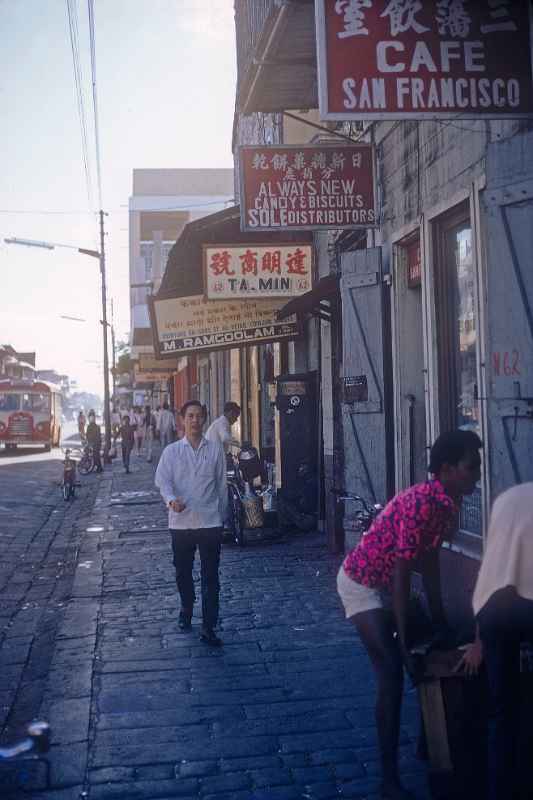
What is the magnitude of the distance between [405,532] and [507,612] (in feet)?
1.91

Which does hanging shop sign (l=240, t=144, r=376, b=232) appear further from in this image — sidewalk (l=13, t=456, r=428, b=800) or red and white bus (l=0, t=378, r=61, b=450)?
red and white bus (l=0, t=378, r=61, b=450)

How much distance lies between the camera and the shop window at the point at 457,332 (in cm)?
732

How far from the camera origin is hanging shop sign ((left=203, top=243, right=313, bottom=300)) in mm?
12570

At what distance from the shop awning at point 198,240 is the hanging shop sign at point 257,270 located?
216 mm

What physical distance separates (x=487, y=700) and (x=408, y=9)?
4200mm

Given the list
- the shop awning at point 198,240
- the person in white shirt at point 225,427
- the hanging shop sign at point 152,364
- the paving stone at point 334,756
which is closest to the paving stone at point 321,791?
the paving stone at point 334,756

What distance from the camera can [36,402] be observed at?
136ft

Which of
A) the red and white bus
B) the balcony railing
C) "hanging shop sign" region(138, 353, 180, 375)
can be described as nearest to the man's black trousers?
the balcony railing

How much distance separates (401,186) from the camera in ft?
28.6

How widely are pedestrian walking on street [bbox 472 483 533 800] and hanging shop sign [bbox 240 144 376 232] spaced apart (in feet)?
19.0

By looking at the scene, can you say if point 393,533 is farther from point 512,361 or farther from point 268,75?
point 268,75

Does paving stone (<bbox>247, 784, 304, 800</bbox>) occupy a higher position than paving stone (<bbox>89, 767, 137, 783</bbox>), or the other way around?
paving stone (<bbox>89, 767, 137, 783</bbox>)

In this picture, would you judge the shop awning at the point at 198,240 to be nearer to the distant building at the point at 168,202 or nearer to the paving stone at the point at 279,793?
the paving stone at the point at 279,793

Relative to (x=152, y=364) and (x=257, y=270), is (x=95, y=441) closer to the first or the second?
(x=152, y=364)
